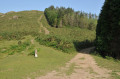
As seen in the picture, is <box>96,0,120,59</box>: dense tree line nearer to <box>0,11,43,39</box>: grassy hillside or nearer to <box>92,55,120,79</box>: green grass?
<box>92,55,120,79</box>: green grass

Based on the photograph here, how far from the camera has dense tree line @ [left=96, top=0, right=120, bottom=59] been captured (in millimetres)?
16109

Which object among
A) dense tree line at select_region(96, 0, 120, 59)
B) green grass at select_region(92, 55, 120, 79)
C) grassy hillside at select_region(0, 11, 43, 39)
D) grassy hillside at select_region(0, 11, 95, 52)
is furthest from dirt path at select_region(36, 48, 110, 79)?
grassy hillside at select_region(0, 11, 43, 39)

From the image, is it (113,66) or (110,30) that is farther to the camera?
(110,30)

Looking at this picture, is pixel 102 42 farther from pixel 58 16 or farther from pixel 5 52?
pixel 58 16

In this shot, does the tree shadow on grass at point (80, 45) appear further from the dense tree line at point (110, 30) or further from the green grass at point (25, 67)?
the green grass at point (25, 67)

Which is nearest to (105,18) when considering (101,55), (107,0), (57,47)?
(107,0)

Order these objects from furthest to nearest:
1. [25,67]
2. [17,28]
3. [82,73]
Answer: [17,28], [25,67], [82,73]

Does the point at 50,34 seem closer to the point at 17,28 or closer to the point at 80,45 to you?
the point at 80,45

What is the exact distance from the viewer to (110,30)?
58.3ft

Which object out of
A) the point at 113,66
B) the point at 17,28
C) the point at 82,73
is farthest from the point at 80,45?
the point at 17,28

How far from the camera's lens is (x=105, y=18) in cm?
1867

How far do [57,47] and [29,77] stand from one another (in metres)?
14.6

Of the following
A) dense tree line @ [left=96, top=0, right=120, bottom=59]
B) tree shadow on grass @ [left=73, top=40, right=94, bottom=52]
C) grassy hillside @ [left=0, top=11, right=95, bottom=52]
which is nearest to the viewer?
dense tree line @ [left=96, top=0, right=120, bottom=59]

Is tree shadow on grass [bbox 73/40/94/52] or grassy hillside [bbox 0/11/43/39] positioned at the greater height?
grassy hillside [bbox 0/11/43/39]
